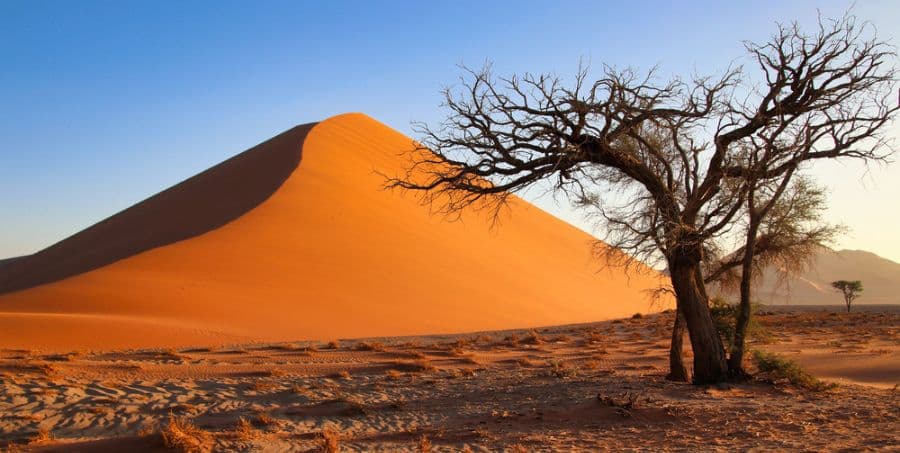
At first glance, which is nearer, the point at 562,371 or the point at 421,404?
the point at 421,404

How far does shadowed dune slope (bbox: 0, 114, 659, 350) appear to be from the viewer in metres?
19.1

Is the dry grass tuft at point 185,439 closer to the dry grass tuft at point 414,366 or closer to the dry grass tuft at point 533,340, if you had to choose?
the dry grass tuft at point 414,366

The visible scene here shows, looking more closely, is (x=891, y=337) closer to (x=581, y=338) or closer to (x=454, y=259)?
(x=581, y=338)

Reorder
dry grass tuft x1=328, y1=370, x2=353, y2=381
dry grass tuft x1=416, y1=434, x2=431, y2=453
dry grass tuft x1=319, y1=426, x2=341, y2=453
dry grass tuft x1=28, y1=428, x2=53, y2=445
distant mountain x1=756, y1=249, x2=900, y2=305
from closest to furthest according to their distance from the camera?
dry grass tuft x1=319, y1=426, x2=341, y2=453 → dry grass tuft x1=416, y1=434, x2=431, y2=453 → dry grass tuft x1=28, y1=428, x2=53, y2=445 → dry grass tuft x1=328, y1=370, x2=353, y2=381 → distant mountain x1=756, y1=249, x2=900, y2=305

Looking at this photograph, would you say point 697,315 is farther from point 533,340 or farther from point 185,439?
point 533,340

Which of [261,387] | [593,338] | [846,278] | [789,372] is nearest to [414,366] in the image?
[261,387]

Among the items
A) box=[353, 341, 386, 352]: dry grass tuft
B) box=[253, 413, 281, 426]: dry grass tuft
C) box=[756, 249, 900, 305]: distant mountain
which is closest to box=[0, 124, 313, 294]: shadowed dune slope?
box=[353, 341, 386, 352]: dry grass tuft

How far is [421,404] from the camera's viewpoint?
30.5ft

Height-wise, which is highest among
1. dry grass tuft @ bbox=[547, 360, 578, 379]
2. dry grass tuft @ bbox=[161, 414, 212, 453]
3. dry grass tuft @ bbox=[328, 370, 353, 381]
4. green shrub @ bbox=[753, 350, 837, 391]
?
green shrub @ bbox=[753, 350, 837, 391]

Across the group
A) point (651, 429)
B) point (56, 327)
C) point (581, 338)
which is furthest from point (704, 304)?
point (56, 327)

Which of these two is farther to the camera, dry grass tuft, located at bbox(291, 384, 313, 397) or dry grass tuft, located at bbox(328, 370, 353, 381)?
dry grass tuft, located at bbox(328, 370, 353, 381)

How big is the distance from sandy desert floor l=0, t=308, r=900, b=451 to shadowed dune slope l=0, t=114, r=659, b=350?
14.9ft

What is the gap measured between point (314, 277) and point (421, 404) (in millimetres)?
16068

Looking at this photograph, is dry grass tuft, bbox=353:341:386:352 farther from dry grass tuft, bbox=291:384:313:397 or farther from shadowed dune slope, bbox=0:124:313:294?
shadowed dune slope, bbox=0:124:313:294
